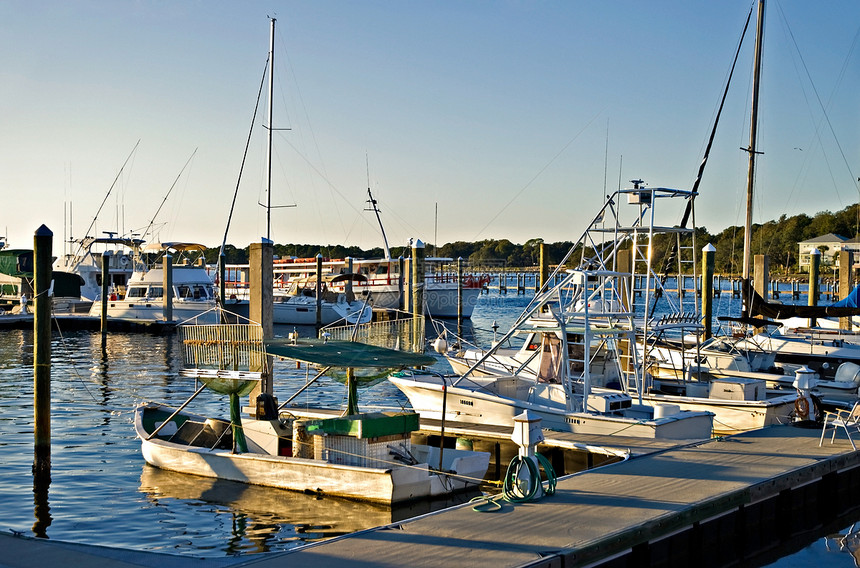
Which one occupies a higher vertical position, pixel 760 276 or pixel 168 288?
pixel 760 276

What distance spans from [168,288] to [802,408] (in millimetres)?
39082

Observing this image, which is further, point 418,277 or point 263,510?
point 418,277

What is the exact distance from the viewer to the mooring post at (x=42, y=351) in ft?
49.7

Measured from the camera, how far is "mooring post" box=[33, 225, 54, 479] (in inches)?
597

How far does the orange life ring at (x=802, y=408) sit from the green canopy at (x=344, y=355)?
27.4 feet

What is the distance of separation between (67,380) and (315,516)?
1980 centimetres

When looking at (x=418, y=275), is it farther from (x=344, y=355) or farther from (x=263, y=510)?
(x=263, y=510)

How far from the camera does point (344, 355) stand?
14.7 metres

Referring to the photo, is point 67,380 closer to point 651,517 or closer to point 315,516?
point 315,516

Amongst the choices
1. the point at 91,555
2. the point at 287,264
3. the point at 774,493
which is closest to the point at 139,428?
the point at 91,555

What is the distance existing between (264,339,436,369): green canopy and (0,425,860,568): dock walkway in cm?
353

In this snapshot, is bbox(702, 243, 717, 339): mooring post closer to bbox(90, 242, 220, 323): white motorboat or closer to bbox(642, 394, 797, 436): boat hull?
bbox(642, 394, 797, 436): boat hull

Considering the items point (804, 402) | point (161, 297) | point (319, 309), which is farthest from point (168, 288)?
point (804, 402)

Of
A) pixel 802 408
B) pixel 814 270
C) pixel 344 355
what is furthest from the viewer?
pixel 814 270
